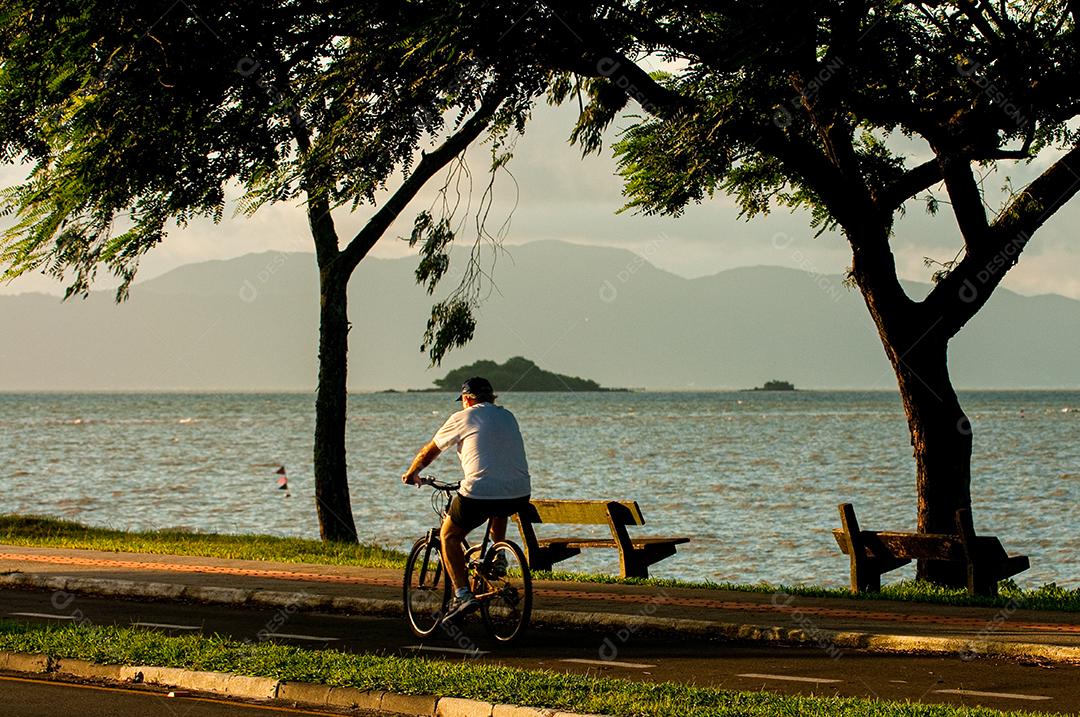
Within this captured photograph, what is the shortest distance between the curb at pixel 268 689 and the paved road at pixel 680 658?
169 centimetres

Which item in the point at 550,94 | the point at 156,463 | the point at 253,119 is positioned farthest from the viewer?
the point at 156,463

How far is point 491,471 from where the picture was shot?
1138 centimetres

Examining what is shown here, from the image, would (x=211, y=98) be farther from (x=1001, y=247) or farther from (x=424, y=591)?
(x=1001, y=247)

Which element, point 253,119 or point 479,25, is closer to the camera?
point 479,25

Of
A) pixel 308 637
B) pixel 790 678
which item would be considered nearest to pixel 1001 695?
pixel 790 678

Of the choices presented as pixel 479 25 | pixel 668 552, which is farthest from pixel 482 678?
pixel 668 552

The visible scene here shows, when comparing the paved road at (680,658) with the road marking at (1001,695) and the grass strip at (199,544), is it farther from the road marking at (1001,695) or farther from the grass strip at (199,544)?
the grass strip at (199,544)

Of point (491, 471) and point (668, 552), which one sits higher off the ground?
point (491, 471)

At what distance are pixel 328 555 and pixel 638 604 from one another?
712cm

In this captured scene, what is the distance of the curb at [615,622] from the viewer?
11.0m

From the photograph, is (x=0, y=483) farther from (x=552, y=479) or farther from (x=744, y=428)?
(x=744, y=428)

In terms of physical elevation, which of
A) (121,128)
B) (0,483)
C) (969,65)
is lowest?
(0,483)

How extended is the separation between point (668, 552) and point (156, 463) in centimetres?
5823

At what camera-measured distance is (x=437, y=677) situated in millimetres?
9523
